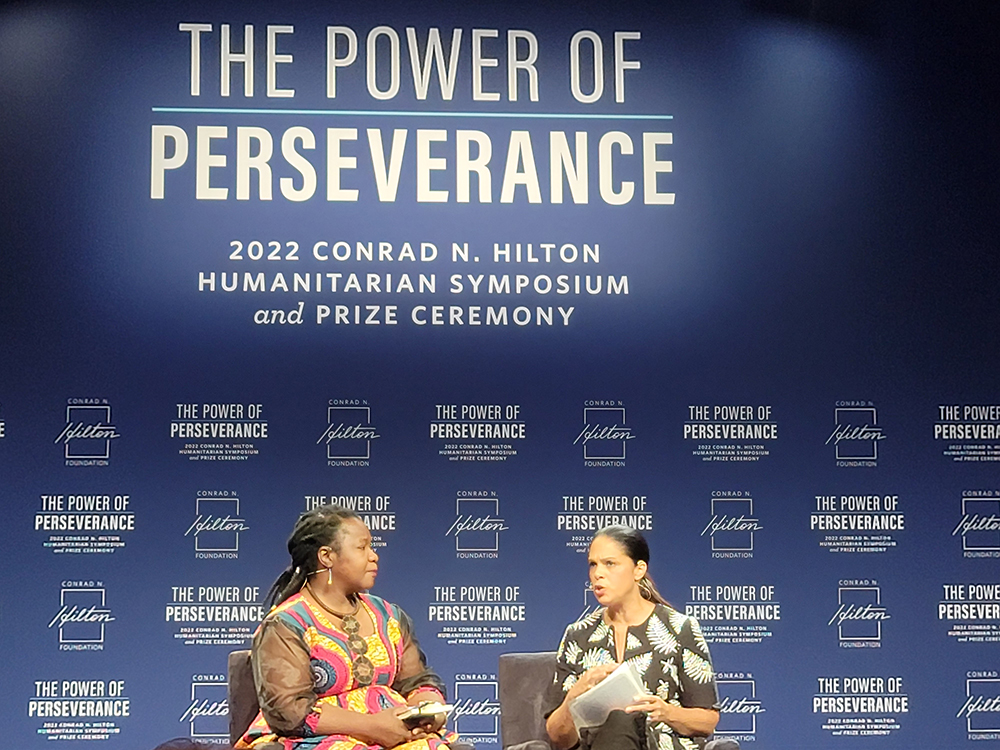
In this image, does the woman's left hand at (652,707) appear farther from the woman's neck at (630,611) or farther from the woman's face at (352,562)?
the woman's face at (352,562)

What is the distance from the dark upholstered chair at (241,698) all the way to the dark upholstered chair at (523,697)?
2.63 feet

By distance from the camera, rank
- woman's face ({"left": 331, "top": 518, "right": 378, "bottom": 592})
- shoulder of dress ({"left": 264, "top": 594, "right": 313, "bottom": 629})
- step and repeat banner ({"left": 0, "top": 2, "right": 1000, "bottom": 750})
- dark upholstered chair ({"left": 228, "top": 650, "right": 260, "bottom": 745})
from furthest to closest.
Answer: step and repeat banner ({"left": 0, "top": 2, "right": 1000, "bottom": 750}) → dark upholstered chair ({"left": 228, "top": 650, "right": 260, "bottom": 745}) → woman's face ({"left": 331, "top": 518, "right": 378, "bottom": 592}) → shoulder of dress ({"left": 264, "top": 594, "right": 313, "bottom": 629})

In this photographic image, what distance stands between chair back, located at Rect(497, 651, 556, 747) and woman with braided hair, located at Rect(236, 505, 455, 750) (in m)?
0.38

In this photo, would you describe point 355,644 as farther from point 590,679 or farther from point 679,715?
point 679,715

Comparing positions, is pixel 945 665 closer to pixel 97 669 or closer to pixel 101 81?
pixel 97 669

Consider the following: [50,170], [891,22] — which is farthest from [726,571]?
[50,170]

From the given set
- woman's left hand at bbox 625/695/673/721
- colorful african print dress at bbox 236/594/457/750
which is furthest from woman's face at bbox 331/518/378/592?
woman's left hand at bbox 625/695/673/721

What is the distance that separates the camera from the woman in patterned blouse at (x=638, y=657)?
367 centimetres

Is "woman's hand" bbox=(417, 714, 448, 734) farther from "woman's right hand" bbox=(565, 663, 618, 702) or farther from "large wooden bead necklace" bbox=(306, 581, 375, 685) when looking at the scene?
"woman's right hand" bbox=(565, 663, 618, 702)

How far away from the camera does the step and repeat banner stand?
17.8 feet

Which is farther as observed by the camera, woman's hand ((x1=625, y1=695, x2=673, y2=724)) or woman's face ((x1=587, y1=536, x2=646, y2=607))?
woman's face ((x1=587, y1=536, x2=646, y2=607))

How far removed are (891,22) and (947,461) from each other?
2.00m

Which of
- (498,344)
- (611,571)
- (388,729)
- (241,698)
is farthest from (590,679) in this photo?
(498,344)

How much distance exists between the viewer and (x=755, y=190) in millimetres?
5723
